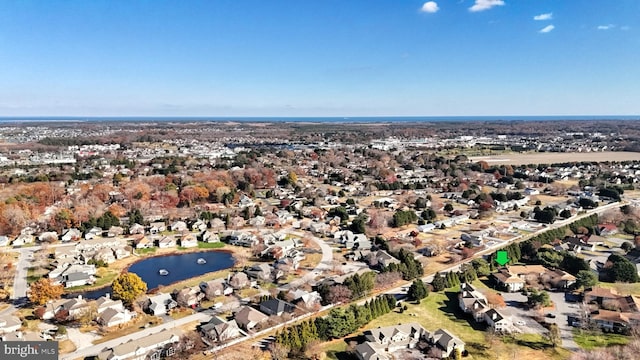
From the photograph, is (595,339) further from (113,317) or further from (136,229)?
A: (136,229)

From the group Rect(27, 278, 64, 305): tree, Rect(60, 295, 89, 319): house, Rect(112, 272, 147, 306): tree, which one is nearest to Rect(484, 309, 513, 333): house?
Rect(112, 272, 147, 306): tree

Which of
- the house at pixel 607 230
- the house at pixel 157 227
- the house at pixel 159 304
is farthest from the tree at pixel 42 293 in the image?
the house at pixel 607 230

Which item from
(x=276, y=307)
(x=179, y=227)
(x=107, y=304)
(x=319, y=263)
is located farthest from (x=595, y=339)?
(x=179, y=227)

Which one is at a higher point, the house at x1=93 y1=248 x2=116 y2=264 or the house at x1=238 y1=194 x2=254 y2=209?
the house at x1=238 y1=194 x2=254 y2=209

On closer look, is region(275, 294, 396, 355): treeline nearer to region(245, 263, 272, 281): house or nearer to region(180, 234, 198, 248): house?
region(245, 263, 272, 281): house

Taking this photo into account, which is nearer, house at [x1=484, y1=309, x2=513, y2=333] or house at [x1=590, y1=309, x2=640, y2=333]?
house at [x1=590, y1=309, x2=640, y2=333]

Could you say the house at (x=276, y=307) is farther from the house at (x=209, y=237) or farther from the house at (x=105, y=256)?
the house at (x=105, y=256)

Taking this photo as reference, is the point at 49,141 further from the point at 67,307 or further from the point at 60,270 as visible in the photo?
the point at 67,307
